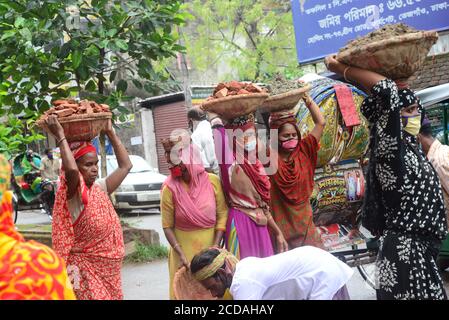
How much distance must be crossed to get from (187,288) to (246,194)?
0.96 meters

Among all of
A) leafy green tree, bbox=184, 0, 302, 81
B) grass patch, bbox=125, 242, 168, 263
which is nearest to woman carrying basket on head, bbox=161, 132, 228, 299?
grass patch, bbox=125, 242, 168, 263

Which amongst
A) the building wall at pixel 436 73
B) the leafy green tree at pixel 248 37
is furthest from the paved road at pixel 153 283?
the leafy green tree at pixel 248 37

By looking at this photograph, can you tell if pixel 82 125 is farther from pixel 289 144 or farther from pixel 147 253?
pixel 147 253

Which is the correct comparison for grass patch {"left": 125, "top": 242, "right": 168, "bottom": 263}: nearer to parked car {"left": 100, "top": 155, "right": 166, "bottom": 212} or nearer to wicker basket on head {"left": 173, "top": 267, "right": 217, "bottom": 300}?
wicker basket on head {"left": 173, "top": 267, "right": 217, "bottom": 300}

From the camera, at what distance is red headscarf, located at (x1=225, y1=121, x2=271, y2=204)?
502 centimetres

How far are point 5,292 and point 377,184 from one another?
104 inches

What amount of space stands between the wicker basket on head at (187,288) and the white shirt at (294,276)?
543 mm

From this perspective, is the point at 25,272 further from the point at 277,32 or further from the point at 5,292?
the point at 277,32

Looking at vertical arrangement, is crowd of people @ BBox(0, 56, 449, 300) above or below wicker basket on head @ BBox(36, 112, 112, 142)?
below

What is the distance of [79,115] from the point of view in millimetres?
4301

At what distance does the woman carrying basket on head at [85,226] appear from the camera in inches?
166

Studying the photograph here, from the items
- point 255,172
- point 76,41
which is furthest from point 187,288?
point 76,41

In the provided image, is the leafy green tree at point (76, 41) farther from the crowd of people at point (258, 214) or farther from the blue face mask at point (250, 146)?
the blue face mask at point (250, 146)

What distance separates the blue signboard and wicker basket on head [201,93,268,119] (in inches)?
280
